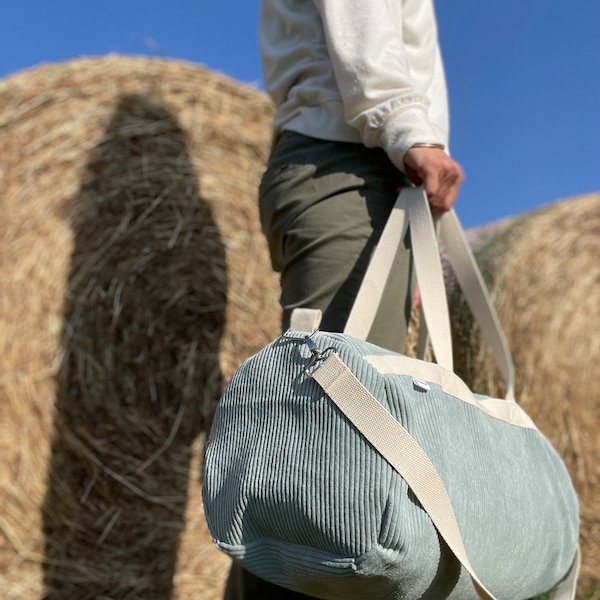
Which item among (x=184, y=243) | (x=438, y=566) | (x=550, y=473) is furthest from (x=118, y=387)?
(x=438, y=566)

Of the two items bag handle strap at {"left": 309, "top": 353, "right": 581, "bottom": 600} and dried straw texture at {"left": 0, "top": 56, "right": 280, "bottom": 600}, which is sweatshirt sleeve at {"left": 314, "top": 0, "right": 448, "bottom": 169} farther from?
dried straw texture at {"left": 0, "top": 56, "right": 280, "bottom": 600}

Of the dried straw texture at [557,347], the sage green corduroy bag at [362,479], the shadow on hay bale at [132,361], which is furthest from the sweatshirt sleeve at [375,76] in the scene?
the dried straw texture at [557,347]

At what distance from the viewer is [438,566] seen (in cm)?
71

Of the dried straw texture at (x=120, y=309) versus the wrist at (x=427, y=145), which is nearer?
the wrist at (x=427, y=145)

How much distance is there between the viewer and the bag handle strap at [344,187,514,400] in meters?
0.86

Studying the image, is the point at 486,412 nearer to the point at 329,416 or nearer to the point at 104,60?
the point at 329,416

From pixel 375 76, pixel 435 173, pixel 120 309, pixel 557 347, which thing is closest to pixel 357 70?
pixel 375 76

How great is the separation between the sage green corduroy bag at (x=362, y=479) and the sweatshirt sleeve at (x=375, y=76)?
0.24 m

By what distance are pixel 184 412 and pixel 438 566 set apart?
1.13m

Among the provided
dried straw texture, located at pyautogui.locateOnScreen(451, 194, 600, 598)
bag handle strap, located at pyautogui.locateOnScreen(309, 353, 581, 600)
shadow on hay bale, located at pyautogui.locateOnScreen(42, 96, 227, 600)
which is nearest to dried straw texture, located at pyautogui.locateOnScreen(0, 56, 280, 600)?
shadow on hay bale, located at pyautogui.locateOnScreen(42, 96, 227, 600)

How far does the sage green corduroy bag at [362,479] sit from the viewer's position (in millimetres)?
663

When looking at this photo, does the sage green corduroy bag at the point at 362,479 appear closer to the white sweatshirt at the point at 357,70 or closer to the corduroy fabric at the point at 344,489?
the corduroy fabric at the point at 344,489

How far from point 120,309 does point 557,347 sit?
3.10 feet

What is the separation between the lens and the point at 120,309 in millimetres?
1771
